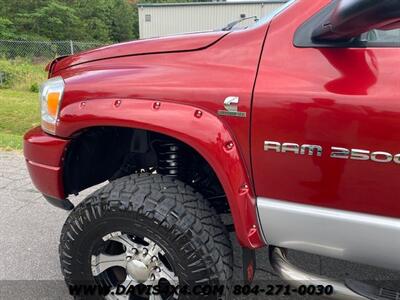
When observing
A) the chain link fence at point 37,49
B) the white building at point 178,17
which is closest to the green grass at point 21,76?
the chain link fence at point 37,49

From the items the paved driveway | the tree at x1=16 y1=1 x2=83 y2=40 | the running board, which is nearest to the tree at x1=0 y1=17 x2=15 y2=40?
the tree at x1=16 y1=1 x2=83 y2=40

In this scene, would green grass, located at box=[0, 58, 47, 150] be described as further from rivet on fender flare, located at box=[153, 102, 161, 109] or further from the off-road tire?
rivet on fender flare, located at box=[153, 102, 161, 109]

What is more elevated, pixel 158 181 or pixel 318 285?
pixel 158 181

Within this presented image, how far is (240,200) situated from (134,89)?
0.71m

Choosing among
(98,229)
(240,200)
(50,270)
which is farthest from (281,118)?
(50,270)

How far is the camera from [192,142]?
175cm

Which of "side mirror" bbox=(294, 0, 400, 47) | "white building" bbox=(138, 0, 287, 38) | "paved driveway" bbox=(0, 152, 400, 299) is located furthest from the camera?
"white building" bbox=(138, 0, 287, 38)

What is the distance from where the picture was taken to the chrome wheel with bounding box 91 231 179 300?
198cm

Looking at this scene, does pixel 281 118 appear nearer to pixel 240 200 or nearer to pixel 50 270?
pixel 240 200

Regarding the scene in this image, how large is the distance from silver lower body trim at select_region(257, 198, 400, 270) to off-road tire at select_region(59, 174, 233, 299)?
0.27 m

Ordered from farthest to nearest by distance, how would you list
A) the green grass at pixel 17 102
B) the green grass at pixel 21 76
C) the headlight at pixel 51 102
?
the green grass at pixel 21 76 → the green grass at pixel 17 102 → the headlight at pixel 51 102

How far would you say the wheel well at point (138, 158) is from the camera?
2180mm

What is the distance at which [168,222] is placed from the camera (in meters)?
1.86

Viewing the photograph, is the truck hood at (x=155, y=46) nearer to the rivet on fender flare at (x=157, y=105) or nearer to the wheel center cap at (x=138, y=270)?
the rivet on fender flare at (x=157, y=105)
